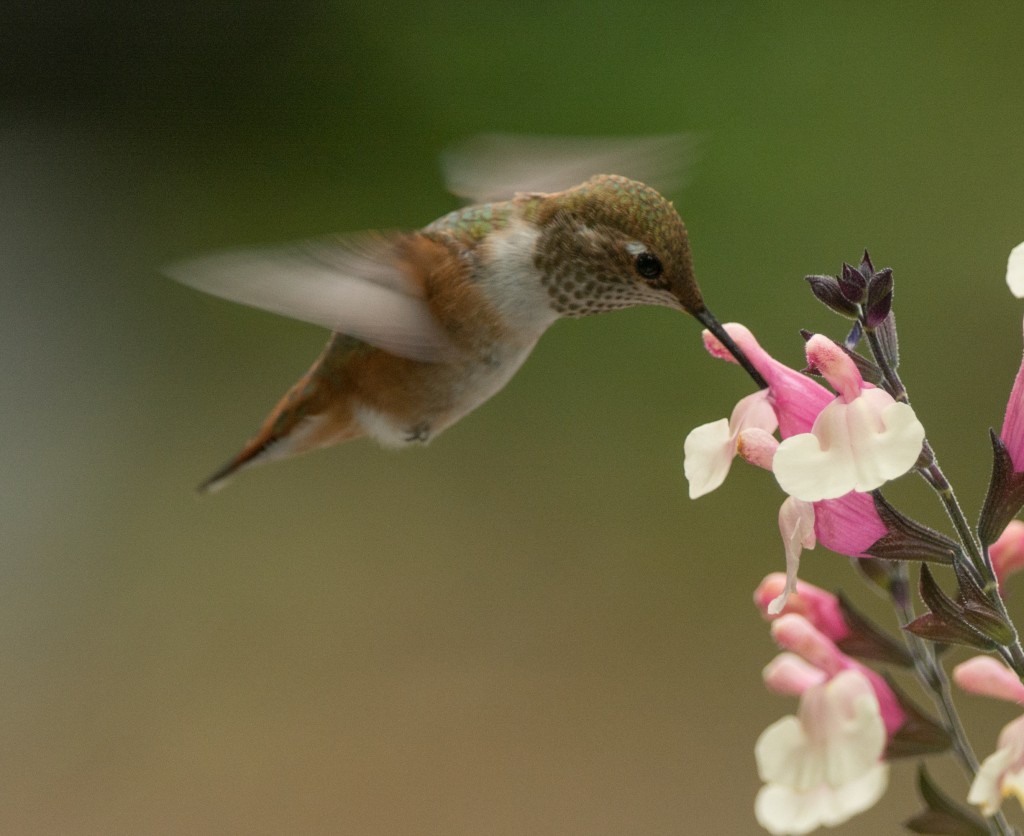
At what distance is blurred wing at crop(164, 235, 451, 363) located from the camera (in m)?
0.85

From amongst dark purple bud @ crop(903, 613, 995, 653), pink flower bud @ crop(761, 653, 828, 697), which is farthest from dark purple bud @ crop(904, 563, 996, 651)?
pink flower bud @ crop(761, 653, 828, 697)

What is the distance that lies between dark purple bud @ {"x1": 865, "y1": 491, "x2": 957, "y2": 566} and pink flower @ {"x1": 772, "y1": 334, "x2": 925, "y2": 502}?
0.19 ft

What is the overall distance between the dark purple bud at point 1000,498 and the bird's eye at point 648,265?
40 centimetres

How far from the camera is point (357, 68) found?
3.65m

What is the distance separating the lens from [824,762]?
594mm

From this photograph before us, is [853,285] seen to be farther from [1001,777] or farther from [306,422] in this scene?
[306,422]

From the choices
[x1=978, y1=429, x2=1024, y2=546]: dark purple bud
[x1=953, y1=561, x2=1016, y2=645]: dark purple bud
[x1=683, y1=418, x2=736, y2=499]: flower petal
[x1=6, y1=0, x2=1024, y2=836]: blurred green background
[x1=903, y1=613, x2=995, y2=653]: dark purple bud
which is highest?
[x1=683, y1=418, x2=736, y2=499]: flower petal

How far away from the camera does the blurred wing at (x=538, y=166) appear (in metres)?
1.26

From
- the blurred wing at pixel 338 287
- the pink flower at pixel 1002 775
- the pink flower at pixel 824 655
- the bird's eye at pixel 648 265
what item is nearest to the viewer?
the pink flower at pixel 1002 775

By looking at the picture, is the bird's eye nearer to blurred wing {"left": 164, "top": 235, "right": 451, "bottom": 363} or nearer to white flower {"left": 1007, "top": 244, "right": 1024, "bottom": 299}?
blurred wing {"left": 164, "top": 235, "right": 451, "bottom": 363}

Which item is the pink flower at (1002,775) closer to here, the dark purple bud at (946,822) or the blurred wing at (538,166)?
the dark purple bud at (946,822)

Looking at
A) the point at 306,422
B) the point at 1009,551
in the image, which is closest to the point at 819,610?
the point at 1009,551

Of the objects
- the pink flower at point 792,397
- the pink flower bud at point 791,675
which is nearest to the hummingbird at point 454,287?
the pink flower at point 792,397

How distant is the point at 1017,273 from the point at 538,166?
0.83m
